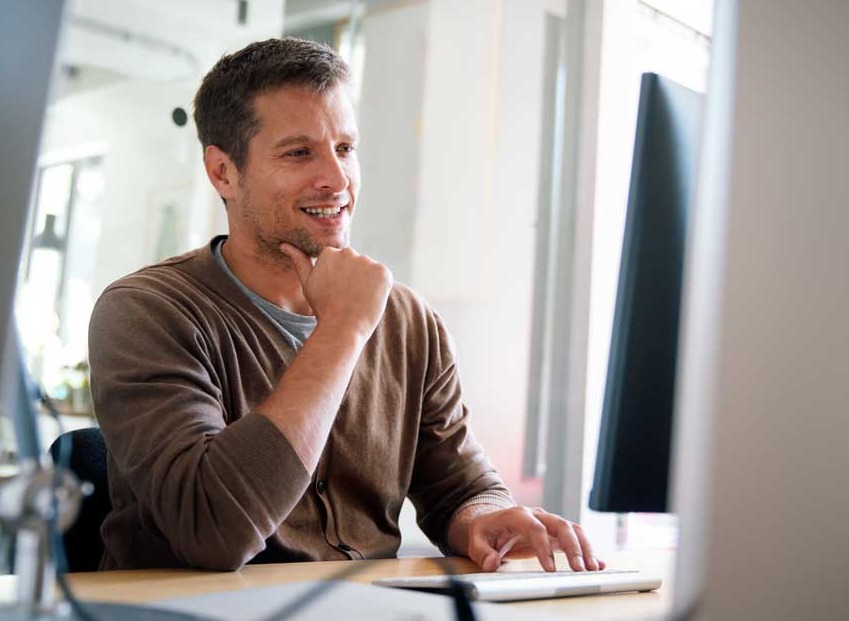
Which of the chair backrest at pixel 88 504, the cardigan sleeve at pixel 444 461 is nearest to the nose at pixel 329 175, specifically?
the cardigan sleeve at pixel 444 461

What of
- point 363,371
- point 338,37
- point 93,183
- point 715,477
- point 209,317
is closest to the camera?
point 715,477

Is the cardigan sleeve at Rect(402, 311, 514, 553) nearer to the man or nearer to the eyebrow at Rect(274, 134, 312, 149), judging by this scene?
the man

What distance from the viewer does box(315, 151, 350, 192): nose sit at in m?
1.54

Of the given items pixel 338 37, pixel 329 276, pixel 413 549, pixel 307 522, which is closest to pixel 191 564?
pixel 307 522

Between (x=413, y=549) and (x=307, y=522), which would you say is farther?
(x=413, y=549)

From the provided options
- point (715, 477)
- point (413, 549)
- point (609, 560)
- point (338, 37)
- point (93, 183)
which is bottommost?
point (413, 549)

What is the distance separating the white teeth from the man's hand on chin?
56cm

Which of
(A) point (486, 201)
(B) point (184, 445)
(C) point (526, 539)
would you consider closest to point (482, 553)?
(C) point (526, 539)

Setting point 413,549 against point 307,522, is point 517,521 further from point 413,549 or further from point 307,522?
point 413,549

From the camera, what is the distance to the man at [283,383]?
1038mm

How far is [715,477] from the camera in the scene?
46cm

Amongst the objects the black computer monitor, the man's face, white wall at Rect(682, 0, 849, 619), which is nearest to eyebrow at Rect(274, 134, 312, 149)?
the man's face

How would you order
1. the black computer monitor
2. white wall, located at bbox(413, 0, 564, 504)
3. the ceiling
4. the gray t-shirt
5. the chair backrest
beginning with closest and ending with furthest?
the black computer monitor
the chair backrest
the gray t-shirt
the ceiling
white wall, located at bbox(413, 0, 564, 504)

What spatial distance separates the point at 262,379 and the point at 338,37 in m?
1.85
